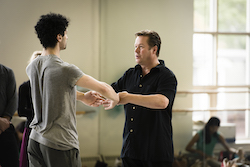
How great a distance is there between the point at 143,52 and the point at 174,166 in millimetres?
1140

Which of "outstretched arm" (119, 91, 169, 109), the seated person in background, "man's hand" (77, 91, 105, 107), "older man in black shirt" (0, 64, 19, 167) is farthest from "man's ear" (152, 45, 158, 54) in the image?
"older man in black shirt" (0, 64, 19, 167)

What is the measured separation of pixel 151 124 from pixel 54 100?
61 cm

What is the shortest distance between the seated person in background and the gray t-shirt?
49.6 inches

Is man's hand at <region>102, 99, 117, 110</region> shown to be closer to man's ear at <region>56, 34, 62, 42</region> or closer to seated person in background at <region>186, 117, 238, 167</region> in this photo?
man's ear at <region>56, 34, 62, 42</region>

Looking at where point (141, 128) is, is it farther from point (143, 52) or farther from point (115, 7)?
point (115, 7)

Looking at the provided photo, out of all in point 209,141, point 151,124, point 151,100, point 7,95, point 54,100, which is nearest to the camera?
→ point 54,100

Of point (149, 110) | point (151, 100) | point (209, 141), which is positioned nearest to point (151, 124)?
point (149, 110)

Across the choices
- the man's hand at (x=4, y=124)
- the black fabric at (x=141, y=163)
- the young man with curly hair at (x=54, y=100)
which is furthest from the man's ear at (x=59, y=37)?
the man's hand at (x=4, y=124)

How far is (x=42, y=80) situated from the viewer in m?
1.53

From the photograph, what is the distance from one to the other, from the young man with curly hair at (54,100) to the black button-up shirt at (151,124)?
0.35 meters

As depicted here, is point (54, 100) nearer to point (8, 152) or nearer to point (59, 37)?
point (59, 37)

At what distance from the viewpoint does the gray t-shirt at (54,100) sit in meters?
1.49

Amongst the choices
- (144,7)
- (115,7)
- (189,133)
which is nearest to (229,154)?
(189,133)

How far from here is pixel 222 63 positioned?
8.97ft
